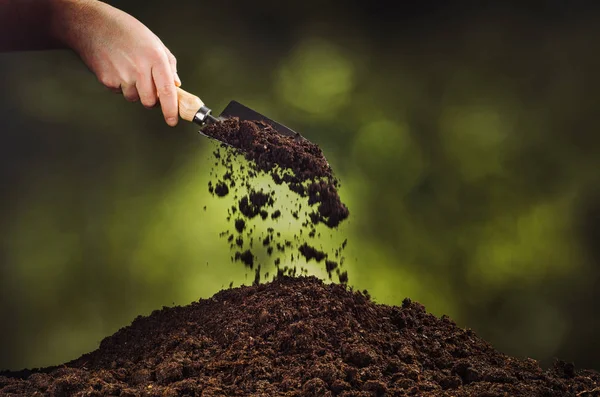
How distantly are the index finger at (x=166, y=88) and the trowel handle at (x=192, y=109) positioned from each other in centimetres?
3

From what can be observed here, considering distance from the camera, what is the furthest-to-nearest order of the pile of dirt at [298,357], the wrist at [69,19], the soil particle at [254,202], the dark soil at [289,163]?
the wrist at [69,19], the soil particle at [254,202], the dark soil at [289,163], the pile of dirt at [298,357]

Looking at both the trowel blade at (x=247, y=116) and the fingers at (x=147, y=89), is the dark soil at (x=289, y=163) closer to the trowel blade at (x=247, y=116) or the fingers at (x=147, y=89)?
the trowel blade at (x=247, y=116)

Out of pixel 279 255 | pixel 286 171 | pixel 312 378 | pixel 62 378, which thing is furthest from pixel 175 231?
pixel 312 378

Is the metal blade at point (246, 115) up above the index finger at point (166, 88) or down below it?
above

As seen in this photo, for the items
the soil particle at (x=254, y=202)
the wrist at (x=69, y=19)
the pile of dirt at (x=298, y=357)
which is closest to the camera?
the pile of dirt at (x=298, y=357)

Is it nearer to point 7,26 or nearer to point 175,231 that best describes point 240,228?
point 175,231

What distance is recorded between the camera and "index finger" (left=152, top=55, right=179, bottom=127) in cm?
247

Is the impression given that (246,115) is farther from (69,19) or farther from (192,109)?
(69,19)

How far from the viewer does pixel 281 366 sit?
2.02 meters

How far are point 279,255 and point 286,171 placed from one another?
1.72 feet

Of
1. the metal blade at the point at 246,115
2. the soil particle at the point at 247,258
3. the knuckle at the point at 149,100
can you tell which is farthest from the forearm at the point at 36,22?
the soil particle at the point at 247,258

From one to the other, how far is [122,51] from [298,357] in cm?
133

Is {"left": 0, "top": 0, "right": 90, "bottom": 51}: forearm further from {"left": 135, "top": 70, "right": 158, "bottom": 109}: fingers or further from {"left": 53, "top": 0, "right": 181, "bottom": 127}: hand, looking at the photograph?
{"left": 135, "top": 70, "right": 158, "bottom": 109}: fingers

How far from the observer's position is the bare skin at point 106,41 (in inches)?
98.0
